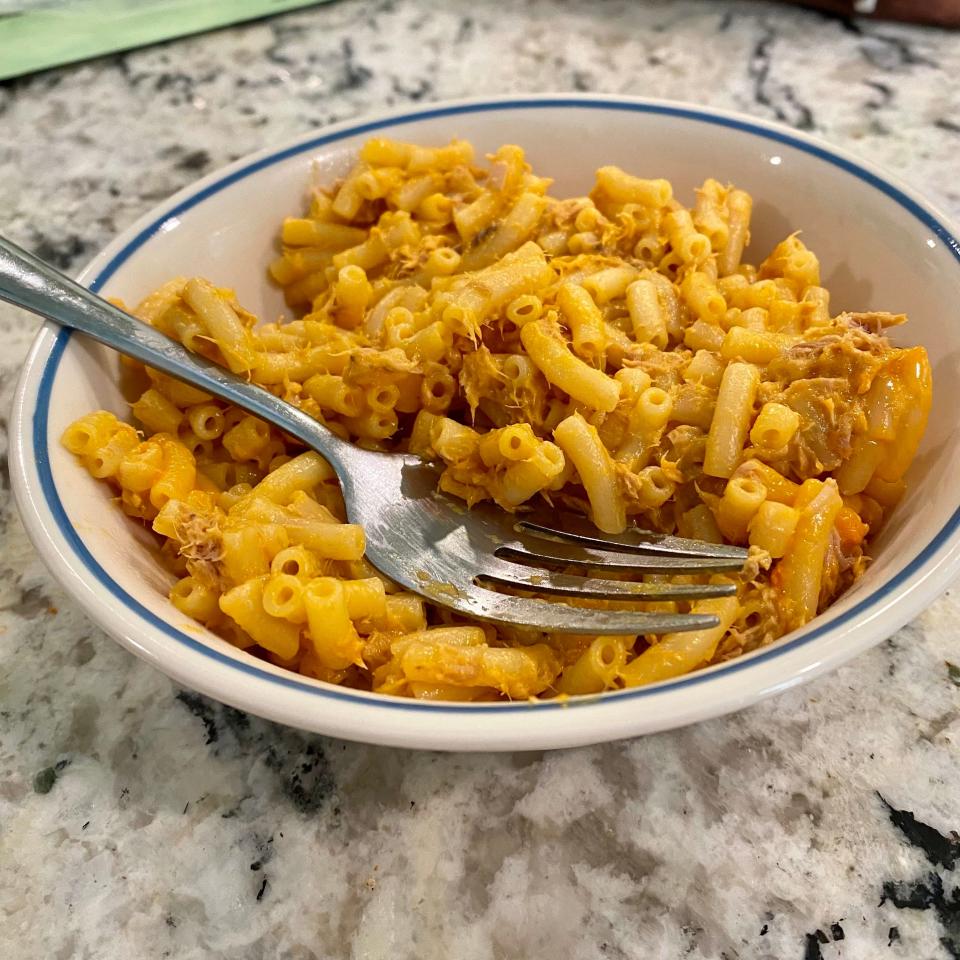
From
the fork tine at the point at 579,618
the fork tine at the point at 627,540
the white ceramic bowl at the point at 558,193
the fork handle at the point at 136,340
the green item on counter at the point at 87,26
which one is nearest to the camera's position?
the white ceramic bowl at the point at 558,193

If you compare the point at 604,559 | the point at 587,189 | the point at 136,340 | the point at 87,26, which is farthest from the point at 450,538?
the point at 87,26

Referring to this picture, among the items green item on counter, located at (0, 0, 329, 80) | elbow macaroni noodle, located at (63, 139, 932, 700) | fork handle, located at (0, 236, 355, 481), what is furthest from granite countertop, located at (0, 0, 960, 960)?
green item on counter, located at (0, 0, 329, 80)

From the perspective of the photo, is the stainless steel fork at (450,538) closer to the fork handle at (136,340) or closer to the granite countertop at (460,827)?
the fork handle at (136,340)

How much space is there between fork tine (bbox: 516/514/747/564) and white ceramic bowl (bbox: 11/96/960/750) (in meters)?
0.18

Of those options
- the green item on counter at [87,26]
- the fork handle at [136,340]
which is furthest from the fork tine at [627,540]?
the green item on counter at [87,26]

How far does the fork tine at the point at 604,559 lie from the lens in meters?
1.14

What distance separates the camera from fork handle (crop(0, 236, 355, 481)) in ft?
4.28

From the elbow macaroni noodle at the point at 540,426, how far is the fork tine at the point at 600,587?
0.16 feet

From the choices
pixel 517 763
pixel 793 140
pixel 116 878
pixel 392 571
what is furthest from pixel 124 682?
pixel 793 140

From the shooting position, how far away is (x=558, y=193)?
185cm

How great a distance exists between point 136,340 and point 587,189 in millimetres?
957

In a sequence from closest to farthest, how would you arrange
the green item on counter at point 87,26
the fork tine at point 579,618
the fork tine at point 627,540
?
the fork tine at point 579,618, the fork tine at point 627,540, the green item on counter at point 87,26

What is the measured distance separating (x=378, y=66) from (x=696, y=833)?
2.47m

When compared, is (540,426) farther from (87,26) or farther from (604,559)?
(87,26)
